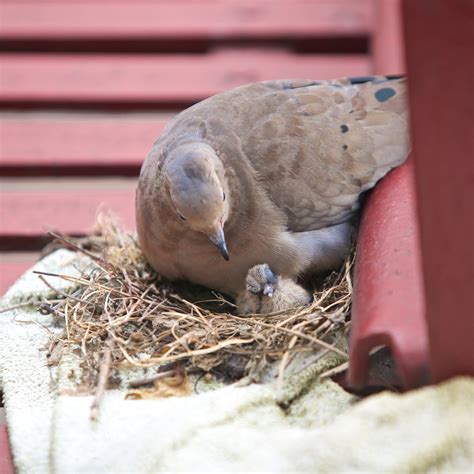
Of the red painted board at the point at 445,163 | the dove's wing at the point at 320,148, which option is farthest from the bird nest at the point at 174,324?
the red painted board at the point at 445,163

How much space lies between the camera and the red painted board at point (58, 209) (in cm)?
418

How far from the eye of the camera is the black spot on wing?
A: 11.6ft

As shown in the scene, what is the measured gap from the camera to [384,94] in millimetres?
3541

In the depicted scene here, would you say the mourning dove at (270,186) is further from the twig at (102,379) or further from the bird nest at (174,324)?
the twig at (102,379)

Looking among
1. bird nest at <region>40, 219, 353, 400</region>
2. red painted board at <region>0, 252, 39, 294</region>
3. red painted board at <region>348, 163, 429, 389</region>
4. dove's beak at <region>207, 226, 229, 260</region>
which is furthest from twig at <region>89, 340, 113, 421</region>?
red painted board at <region>0, 252, 39, 294</region>

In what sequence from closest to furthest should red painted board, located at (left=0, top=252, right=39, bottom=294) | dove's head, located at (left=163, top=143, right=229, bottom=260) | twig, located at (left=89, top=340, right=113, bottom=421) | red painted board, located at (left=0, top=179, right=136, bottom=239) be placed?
1. twig, located at (left=89, top=340, right=113, bottom=421)
2. dove's head, located at (left=163, top=143, right=229, bottom=260)
3. red painted board, located at (left=0, top=252, right=39, bottom=294)
4. red painted board, located at (left=0, top=179, right=136, bottom=239)

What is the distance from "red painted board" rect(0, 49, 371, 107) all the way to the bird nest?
143cm

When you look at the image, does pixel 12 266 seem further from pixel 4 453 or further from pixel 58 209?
pixel 4 453

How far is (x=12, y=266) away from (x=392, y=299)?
229cm

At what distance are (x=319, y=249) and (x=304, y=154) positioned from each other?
0.34 meters

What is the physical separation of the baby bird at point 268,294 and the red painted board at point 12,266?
1194 mm

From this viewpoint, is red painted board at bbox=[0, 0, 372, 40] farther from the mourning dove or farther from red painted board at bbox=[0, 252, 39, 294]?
the mourning dove

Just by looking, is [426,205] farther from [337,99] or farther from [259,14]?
[259,14]

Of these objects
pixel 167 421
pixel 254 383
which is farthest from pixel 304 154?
pixel 167 421
